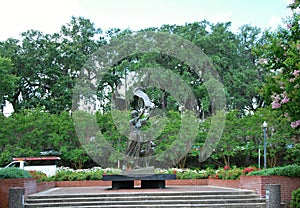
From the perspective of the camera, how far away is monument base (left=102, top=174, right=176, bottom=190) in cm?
1441

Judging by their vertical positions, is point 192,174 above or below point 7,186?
above

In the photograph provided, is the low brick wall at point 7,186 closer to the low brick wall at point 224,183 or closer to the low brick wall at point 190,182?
the low brick wall at point 224,183

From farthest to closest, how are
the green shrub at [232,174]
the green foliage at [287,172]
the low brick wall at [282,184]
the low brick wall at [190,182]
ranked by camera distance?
the low brick wall at [190,182], the green shrub at [232,174], the green foliage at [287,172], the low brick wall at [282,184]

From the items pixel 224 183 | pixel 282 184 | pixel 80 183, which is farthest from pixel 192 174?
pixel 282 184

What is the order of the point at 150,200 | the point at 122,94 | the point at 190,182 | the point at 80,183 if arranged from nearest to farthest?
1. the point at 150,200
2. the point at 190,182
3. the point at 80,183
4. the point at 122,94

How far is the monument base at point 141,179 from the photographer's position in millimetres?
14414

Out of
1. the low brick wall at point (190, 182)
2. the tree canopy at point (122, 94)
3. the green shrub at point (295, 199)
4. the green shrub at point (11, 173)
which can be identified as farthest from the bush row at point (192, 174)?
the tree canopy at point (122, 94)

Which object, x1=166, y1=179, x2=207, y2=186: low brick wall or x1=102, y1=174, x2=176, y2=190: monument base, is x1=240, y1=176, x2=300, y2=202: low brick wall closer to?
x1=102, y1=174, x2=176, y2=190: monument base

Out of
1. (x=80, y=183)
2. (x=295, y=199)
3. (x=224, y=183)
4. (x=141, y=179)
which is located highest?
(x=141, y=179)

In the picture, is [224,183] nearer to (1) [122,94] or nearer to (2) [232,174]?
(2) [232,174]

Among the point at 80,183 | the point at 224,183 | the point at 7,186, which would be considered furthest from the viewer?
the point at 80,183

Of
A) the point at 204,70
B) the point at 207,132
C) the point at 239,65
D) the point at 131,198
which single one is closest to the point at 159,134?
the point at 207,132

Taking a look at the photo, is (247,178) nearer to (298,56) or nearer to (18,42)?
(298,56)

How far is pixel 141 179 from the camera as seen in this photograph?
14.4m
